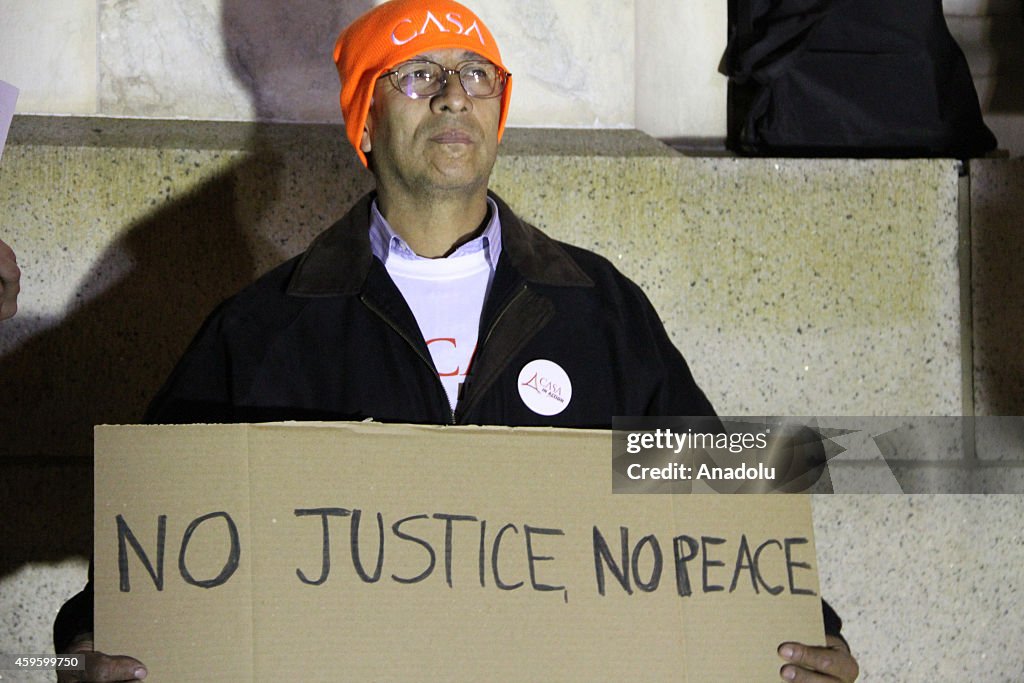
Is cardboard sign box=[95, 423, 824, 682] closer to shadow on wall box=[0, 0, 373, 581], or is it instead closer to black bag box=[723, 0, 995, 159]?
shadow on wall box=[0, 0, 373, 581]

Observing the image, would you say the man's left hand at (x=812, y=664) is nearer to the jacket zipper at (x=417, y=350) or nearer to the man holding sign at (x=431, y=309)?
the man holding sign at (x=431, y=309)

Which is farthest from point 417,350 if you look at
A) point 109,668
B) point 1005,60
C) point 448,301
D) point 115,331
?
point 1005,60

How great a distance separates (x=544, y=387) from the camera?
6.40 feet

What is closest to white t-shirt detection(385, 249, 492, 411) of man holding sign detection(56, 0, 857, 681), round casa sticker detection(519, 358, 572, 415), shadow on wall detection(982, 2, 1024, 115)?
man holding sign detection(56, 0, 857, 681)

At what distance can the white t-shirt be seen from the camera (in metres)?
1.96

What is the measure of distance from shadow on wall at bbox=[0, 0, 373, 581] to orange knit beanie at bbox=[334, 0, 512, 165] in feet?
1.86

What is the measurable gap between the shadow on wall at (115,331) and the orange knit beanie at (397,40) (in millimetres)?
566

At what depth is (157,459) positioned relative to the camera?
153 cm

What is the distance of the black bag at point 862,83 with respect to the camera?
9.73 ft

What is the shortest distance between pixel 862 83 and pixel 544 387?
1.56m

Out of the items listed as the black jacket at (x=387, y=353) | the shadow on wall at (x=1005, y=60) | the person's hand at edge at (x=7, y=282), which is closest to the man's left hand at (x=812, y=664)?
the black jacket at (x=387, y=353)

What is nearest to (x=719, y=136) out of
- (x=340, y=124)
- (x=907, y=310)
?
(x=907, y=310)

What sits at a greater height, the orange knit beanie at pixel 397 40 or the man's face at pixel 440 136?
the orange knit beanie at pixel 397 40

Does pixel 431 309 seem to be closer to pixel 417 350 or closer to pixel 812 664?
pixel 417 350
